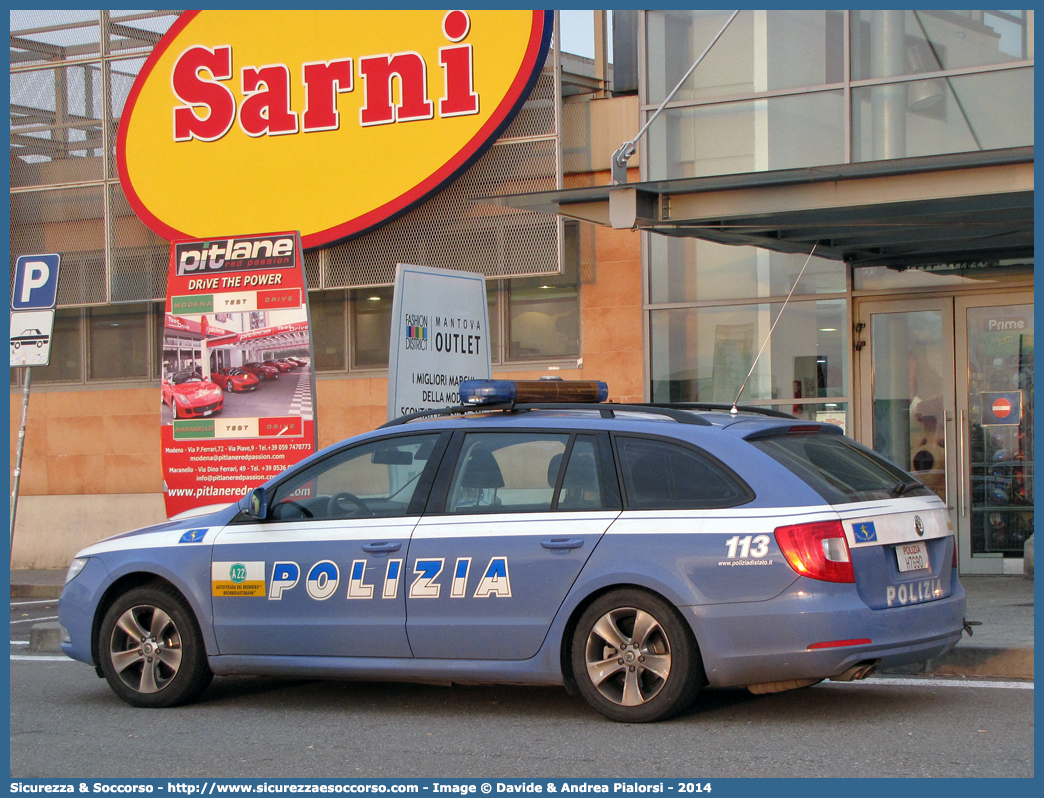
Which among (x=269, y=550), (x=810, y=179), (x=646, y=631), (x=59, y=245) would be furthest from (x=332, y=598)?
(x=59, y=245)

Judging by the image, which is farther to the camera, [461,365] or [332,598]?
[461,365]

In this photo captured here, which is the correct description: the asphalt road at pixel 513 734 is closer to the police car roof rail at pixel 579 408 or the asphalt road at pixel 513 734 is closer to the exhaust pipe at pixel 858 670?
the exhaust pipe at pixel 858 670

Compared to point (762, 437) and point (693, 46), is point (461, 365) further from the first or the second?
point (693, 46)

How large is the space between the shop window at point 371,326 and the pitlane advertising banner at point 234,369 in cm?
356

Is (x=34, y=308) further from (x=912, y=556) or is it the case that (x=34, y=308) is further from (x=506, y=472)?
(x=912, y=556)

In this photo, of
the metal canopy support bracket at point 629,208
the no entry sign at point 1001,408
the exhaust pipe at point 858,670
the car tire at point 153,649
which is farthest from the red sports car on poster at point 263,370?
the no entry sign at point 1001,408

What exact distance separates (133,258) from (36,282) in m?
3.87

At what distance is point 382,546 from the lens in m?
6.89

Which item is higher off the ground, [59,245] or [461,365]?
[59,245]

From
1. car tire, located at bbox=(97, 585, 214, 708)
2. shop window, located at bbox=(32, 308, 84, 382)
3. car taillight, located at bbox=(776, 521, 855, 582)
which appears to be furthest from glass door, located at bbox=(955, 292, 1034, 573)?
shop window, located at bbox=(32, 308, 84, 382)

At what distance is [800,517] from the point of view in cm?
609

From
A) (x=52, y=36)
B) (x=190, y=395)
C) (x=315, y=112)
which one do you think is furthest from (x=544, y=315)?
(x=52, y=36)

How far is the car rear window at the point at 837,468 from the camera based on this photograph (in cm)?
633
